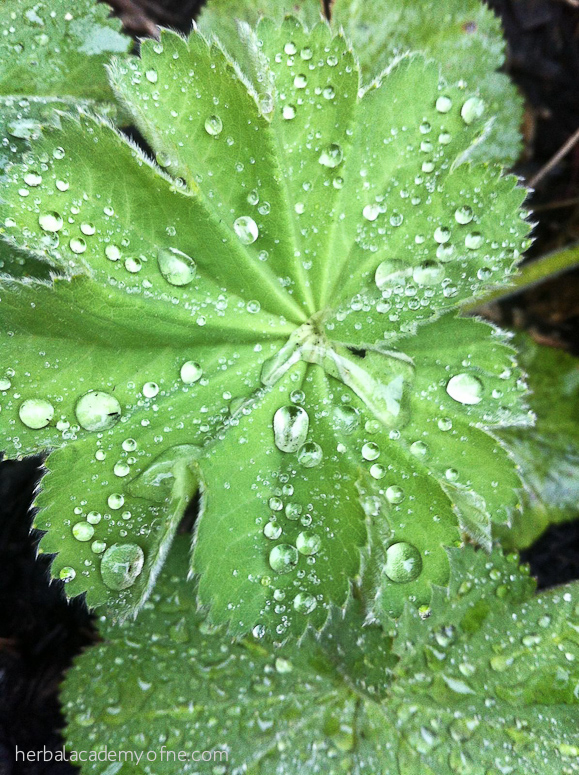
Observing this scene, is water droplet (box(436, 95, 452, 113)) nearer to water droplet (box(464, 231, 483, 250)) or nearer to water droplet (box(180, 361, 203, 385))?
water droplet (box(464, 231, 483, 250))

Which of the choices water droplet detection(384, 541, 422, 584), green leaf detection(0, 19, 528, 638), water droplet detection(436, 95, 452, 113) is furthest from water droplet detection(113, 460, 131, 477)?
water droplet detection(436, 95, 452, 113)

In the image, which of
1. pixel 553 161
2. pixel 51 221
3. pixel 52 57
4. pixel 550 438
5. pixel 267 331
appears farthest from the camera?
pixel 553 161

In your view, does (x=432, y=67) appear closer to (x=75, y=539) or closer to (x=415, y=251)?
(x=415, y=251)

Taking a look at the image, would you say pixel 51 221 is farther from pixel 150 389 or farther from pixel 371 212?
pixel 371 212

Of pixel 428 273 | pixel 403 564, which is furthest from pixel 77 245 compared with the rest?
pixel 403 564

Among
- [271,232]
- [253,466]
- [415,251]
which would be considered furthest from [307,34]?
[253,466]

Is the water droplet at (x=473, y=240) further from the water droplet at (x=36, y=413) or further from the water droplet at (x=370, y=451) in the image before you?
the water droplet at (x=36, y=413)
